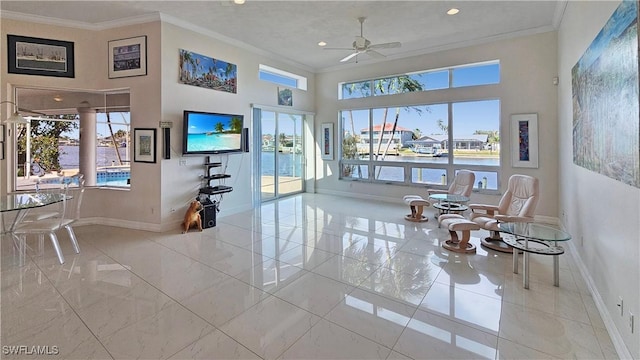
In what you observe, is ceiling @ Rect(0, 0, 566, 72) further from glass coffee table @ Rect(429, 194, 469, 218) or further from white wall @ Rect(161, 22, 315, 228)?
glass coffee table @ Rect(429, 194, 469, 218)

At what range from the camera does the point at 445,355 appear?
212 cm

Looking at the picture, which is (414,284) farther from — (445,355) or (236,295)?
(236,295)

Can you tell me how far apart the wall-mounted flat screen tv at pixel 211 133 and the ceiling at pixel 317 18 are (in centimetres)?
163

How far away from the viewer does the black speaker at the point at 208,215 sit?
550 cm

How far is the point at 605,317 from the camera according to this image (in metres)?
2.51

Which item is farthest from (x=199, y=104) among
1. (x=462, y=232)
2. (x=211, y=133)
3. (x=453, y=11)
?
(x=462, y=232)

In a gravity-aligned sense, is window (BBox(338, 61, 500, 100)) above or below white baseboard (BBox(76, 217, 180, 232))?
above

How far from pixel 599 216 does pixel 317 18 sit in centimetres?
477

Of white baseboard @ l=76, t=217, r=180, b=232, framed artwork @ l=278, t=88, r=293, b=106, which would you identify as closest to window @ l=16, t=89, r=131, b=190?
white baseboard @ l=76, t=217, r=180, b=232

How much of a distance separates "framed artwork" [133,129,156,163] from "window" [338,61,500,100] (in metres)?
5.13

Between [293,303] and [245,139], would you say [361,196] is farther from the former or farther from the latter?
[293,303]

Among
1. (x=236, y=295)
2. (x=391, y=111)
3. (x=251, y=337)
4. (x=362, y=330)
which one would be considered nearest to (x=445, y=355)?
(x=362, y=330)

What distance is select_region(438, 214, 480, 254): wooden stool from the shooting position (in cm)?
408

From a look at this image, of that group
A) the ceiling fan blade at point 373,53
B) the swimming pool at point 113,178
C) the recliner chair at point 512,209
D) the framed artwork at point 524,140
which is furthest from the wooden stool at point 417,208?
the swimming pool at point 113,178
